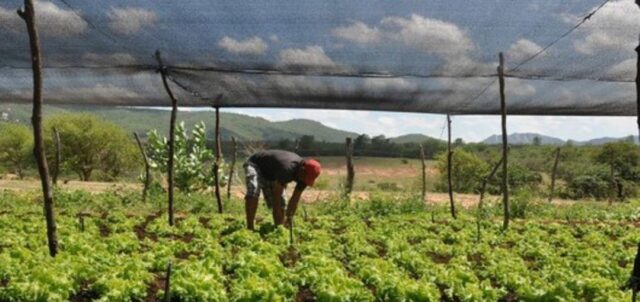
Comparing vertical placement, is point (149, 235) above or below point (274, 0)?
below

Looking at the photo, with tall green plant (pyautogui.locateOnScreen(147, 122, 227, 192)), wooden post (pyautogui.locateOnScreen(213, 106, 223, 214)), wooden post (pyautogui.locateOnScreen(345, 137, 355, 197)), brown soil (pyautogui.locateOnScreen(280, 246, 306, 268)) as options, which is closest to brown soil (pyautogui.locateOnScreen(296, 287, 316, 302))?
brown soil (pyautogui.locateOnScreen(280, 246, 306, 268))

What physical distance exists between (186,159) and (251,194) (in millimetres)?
9830

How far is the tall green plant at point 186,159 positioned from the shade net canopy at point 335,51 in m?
6.58

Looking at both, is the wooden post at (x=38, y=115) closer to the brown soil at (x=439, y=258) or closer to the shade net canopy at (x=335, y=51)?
the shade net canopy at (x=335, y=51)

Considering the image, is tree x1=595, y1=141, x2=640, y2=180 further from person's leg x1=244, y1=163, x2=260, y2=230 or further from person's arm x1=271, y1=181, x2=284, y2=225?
person's leg x1=244, y1=163, x2=260, y2=230

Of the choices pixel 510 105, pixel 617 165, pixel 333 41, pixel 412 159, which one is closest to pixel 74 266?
pixel 333 41

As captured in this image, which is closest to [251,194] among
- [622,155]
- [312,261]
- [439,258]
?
[439,258]

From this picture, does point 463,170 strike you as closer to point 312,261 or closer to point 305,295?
point 312,261

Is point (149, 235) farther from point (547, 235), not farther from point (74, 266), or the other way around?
point (547, 235)

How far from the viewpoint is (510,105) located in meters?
11.8

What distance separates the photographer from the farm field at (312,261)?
17.0 ft

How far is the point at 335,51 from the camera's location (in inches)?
346

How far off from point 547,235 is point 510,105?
2.81m

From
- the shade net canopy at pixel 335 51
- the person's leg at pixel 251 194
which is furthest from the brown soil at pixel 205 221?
the shade net canopy at pixel 335 51
